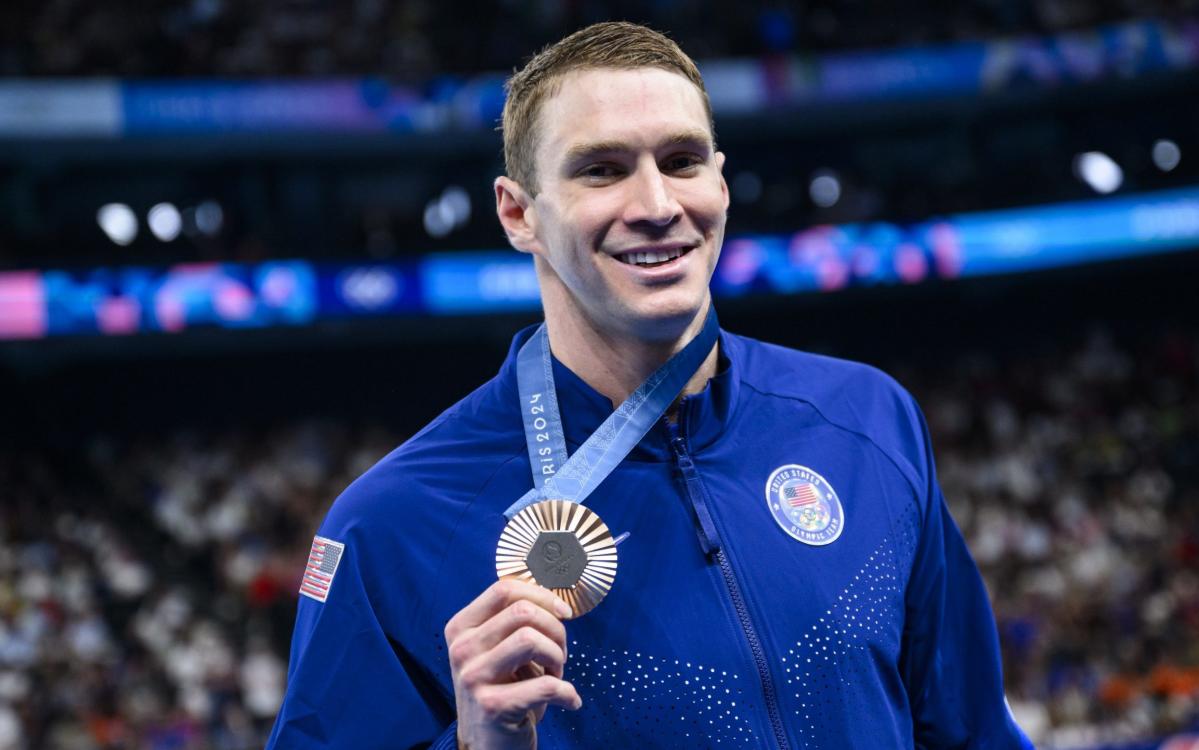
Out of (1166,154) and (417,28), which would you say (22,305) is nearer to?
(417,28)

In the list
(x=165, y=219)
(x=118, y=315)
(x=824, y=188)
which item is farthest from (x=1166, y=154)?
(x=118, y=315)

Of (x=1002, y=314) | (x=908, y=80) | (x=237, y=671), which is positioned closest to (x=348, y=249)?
(x=237, y=671)

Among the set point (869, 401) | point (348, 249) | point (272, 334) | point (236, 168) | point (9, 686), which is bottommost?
point (9, 686)

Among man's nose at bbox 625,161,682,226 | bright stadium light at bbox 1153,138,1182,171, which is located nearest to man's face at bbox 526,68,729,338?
A: man's nose at bbox 625,161,682,226

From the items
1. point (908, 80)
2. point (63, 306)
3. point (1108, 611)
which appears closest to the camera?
point (1108, 611)

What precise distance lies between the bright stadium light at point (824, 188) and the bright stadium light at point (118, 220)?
928cm

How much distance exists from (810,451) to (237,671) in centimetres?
998

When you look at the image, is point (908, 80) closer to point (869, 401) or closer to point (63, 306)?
point (63, 306)

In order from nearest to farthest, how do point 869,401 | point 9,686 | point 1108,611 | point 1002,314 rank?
point 869,401 < point 9,686 < point 1108,611 < point 1002,314

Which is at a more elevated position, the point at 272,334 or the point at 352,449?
the point at 272,334

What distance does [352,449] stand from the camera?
50.0 ft

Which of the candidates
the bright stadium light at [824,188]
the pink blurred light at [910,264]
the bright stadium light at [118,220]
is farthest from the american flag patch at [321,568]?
the bright stadium light at [824,188]

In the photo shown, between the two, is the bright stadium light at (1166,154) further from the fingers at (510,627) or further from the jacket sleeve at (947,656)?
the fingers at (510,627)

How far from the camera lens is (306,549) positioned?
12852mm
